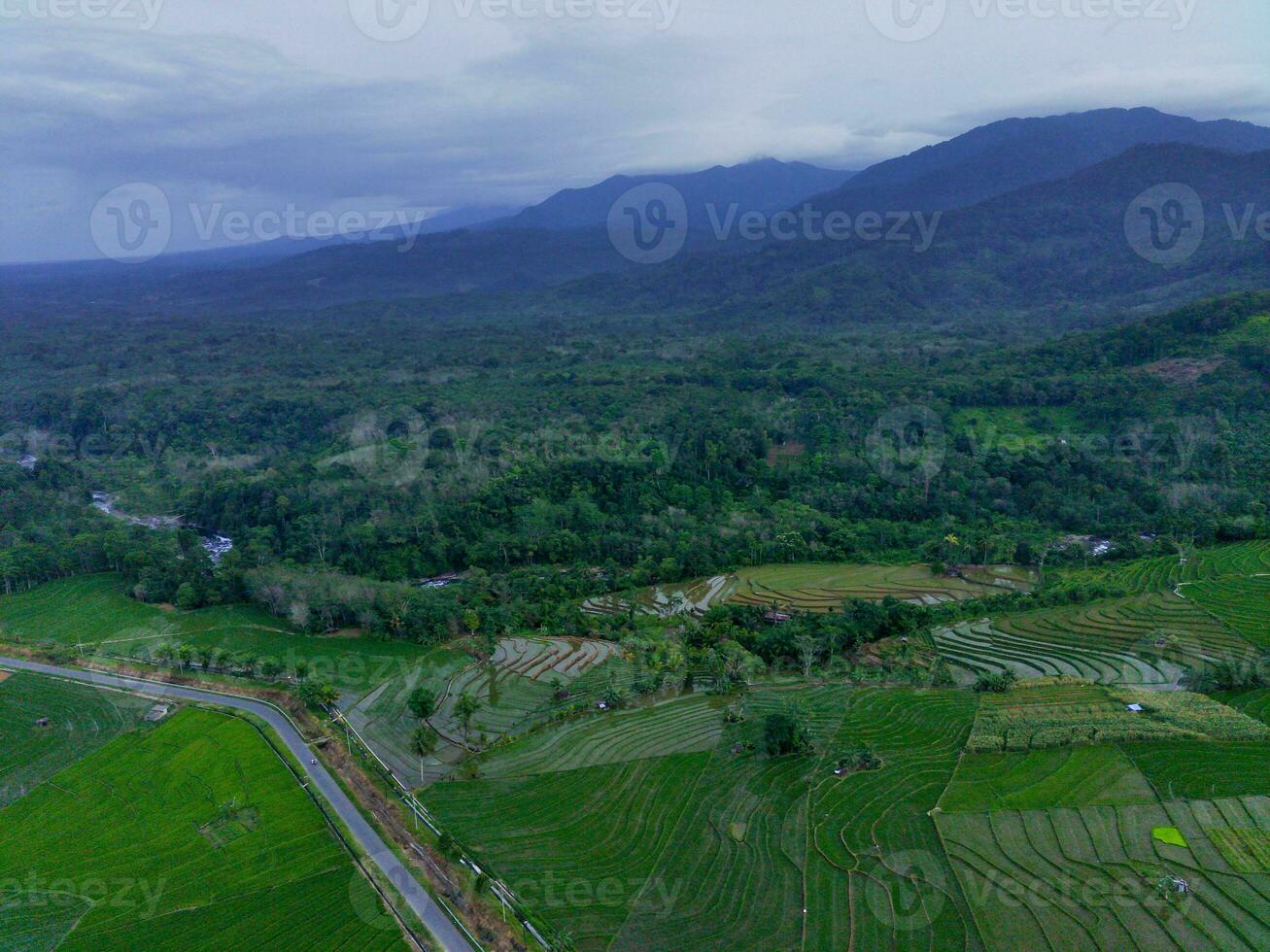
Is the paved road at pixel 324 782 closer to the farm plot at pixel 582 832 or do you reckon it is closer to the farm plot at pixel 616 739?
the farm plot at pixel 582 832

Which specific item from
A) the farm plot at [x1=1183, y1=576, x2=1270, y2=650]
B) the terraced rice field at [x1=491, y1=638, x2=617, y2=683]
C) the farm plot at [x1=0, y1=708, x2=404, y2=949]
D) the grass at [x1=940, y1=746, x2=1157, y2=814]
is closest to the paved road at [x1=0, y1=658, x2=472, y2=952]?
the farm plot at [x1=0, y1=708, x2=404, y2=949]

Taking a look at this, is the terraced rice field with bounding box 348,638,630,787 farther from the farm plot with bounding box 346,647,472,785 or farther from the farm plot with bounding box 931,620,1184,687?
the farm plot with bounding box 931,620,1184,687

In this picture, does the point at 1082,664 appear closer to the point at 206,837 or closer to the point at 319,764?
the point at 319,764

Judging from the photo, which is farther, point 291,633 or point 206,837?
point 291,633

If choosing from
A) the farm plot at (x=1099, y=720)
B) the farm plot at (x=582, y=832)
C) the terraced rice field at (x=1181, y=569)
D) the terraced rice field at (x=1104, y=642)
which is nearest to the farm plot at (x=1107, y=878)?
the farm plot at (x=1099, y=720)

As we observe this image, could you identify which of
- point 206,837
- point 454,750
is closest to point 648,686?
point 454,750

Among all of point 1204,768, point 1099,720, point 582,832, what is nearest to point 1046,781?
point 1099,720
